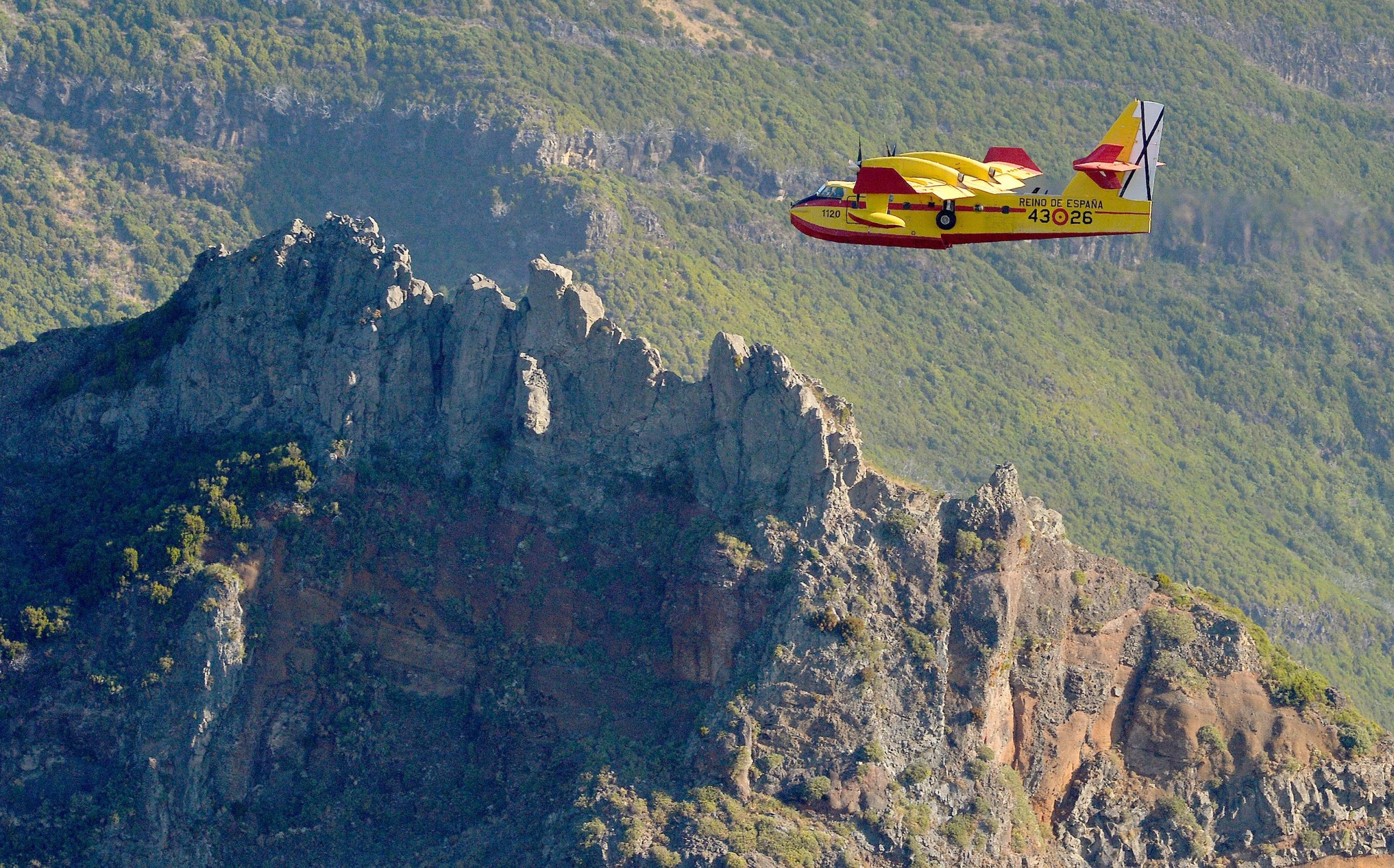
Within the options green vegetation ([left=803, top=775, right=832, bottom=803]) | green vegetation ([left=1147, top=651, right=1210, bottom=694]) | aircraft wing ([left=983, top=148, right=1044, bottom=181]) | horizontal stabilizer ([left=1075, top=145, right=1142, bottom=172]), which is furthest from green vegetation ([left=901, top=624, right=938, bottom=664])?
horizontal stabilizer ([left=1075, top=145, right=1142, bottom=172])

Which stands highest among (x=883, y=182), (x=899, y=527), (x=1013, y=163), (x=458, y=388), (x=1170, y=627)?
(x=1013, y=163)

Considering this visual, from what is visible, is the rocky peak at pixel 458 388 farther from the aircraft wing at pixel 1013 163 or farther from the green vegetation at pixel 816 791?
the aircraft wing at pixel 1013 163

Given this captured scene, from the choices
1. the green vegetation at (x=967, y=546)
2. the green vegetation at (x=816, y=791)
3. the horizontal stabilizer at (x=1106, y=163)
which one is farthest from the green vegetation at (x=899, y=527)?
the horizontal stabilizer at (x=1106, y=163)

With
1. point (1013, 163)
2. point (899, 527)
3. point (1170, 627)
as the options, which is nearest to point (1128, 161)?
point (1013, 163)

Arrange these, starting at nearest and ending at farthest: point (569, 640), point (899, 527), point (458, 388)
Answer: point (899, 527) < point (569, 640) < point (458, 388)

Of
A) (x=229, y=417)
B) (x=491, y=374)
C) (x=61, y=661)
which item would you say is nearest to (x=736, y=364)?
(x=491, y=374)

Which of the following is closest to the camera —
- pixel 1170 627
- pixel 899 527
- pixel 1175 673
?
pixel 899 527

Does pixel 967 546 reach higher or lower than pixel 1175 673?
higher

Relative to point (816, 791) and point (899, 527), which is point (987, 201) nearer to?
point (899, 527)
